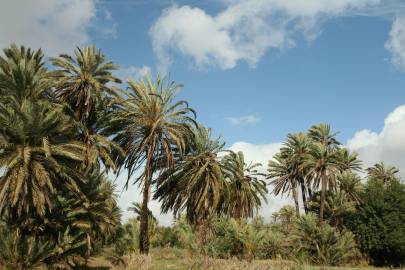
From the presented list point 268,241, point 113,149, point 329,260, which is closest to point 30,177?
point 113,149

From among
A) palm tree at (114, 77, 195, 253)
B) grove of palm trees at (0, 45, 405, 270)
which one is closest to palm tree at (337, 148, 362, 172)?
grove of palm trees at (0, 45, 405, 270)

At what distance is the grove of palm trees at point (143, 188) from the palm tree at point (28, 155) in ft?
0.19

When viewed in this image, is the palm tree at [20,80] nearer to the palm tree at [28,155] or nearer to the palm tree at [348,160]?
the palm tree at [28,155]

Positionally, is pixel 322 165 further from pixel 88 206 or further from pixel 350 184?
pixel 88 206

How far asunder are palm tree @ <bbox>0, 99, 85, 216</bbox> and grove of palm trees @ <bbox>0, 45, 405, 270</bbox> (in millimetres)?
57

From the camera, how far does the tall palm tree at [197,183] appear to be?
113 feet

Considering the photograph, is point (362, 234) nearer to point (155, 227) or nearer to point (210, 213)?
point (210, 213)

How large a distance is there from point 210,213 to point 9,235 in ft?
56.6

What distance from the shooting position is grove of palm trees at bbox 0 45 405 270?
21.8m

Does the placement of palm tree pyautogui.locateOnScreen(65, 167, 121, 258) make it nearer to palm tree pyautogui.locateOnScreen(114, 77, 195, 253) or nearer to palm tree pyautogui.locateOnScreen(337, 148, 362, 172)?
palm tree pyautogui.locateOnScreen(114, 77, 195, 253)

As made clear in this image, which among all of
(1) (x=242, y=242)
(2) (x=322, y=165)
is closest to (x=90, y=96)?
(1) (x=242, y=242)

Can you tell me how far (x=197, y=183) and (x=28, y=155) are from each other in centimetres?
1582

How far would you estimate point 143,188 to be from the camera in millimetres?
30125

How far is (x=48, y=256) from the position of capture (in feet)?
72.1
